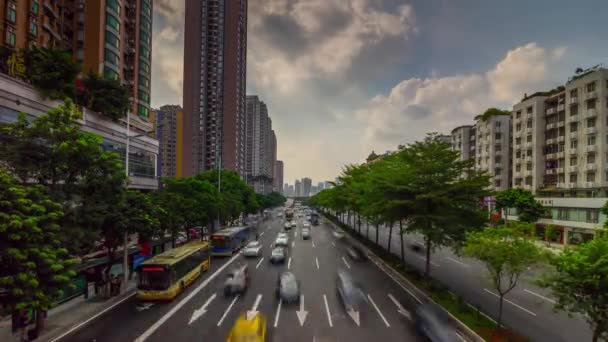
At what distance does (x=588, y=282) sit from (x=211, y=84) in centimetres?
14119

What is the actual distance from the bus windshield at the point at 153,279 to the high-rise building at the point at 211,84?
113375 millimetres

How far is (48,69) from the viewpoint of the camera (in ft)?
93.5

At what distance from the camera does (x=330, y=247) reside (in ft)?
149

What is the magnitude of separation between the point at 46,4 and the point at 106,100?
19.6 meters

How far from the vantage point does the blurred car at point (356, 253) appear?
3688 cm

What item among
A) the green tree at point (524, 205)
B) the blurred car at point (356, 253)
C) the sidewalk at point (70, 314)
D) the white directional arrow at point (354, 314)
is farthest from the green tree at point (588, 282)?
the green tree at point (524, 205)

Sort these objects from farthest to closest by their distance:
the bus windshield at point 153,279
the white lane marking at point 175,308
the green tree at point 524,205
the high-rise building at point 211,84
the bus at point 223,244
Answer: the high-rise building at point 211,84, the green tree at point 524,205, the bus at point 223,244, the bus windshield at point 153,279, the white lane marking at point 175,308

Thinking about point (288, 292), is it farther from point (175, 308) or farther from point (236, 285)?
point (175, 308)

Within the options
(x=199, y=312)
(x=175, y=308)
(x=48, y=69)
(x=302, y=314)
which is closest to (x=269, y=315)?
(x=302, y=314)

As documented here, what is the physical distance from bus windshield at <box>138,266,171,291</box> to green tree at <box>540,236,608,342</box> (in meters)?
21.2

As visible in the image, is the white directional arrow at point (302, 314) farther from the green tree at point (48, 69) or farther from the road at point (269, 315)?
the green tree at point (48, 69)

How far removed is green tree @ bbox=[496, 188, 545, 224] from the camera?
172ft

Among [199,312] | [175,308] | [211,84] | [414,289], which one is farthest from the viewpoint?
[211,84]

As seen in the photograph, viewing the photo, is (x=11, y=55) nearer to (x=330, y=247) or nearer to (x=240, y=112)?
(x=330, y=247)
